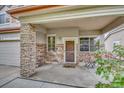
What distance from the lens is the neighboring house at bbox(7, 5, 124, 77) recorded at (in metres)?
3.73

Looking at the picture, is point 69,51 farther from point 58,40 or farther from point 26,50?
point 26,50

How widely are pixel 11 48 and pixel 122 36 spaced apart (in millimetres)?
8406

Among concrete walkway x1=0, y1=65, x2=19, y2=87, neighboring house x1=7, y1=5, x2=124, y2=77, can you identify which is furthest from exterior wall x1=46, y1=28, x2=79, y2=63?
concrete walkway x1=0, y1=65, x2=19, y2=87

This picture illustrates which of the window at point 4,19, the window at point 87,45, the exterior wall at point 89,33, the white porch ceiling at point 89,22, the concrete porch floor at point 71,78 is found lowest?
the concrete porch floor at point 71,78

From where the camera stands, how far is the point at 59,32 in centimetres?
829

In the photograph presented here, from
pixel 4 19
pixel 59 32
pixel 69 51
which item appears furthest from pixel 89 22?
pixel 4 19

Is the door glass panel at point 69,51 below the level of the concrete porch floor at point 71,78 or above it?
above

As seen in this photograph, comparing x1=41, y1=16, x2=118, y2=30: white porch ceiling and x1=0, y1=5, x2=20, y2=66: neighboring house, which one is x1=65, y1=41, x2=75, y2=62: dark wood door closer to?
x1=41, y1=16, x2=118, y2=30: white porch ceiling

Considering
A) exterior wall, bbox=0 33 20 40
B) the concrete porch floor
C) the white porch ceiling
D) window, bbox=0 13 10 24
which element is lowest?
the concrete porch floor

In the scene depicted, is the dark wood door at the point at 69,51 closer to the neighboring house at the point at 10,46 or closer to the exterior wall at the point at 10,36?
the neighboring house at the point at 10,46

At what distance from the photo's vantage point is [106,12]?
11.5 ft

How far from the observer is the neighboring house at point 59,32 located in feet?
12.3

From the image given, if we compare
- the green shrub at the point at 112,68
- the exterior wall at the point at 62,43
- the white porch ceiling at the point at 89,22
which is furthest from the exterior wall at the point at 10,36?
the green shrub at the point at 112,68
